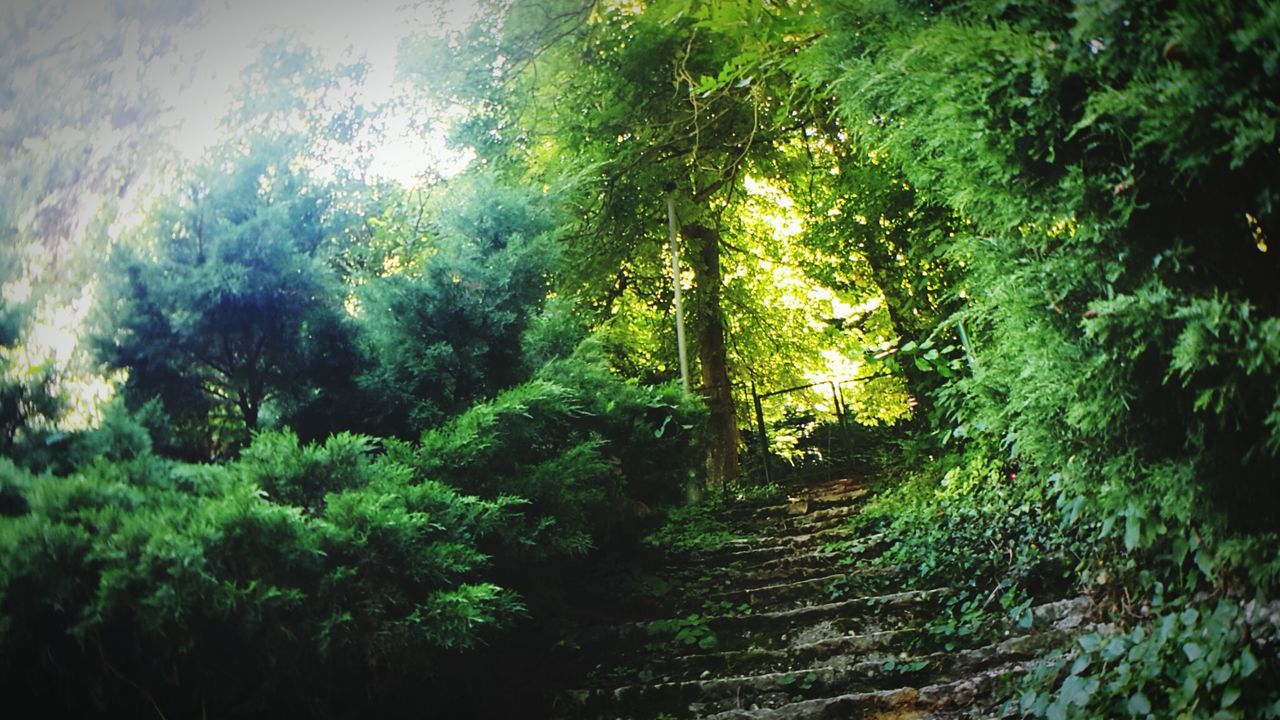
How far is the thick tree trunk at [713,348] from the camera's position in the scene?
10.4 m

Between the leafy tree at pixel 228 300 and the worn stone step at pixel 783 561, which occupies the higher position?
the leafy tree at pixel 228 300

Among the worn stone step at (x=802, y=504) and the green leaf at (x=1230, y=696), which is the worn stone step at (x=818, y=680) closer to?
the green leaf at (x=1230, y=696)

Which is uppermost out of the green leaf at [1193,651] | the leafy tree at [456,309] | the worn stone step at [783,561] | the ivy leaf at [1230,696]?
the leafy tree at [456,309]

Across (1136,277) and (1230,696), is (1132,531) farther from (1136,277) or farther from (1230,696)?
(1136,277)

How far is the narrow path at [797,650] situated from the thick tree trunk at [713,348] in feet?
14.6

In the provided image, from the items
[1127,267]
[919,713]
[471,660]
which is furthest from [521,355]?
[1127,267]

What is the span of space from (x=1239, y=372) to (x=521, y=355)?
12.5ft

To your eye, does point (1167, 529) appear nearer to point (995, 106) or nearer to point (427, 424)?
point (995, 106)

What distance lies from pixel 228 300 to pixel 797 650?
158 inches

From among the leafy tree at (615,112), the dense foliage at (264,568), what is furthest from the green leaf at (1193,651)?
the leafy tree at (615,112)

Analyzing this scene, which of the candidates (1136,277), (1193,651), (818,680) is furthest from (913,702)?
(1136,277)

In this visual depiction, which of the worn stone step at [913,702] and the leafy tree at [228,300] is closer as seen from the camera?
the worn stone step at [913,702]

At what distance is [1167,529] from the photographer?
2752mm

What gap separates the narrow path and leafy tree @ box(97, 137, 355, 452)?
2.67m
